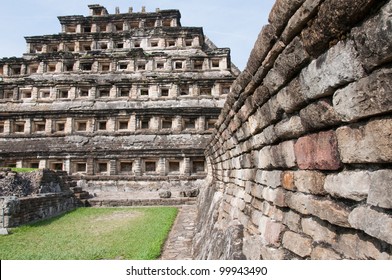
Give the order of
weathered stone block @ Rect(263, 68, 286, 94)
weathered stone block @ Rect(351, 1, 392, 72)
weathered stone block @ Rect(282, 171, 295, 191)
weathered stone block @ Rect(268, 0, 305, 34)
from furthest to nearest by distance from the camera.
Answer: weathered stone block @ Rect(282, 171, 295, 191), weathered stone block @ Rect(263, 68, 286, 94), weathered stone block @ Rect(268, 0, 305, 34), weathered stone block @ Rect(351, 1, 392, 72)

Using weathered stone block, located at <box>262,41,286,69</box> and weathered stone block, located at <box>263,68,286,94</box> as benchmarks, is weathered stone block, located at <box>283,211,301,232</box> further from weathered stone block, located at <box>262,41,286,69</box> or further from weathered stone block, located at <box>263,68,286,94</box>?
weathered stone block, located at <box>262,41,286,69</box>

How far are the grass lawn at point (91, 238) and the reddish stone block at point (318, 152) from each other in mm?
6488

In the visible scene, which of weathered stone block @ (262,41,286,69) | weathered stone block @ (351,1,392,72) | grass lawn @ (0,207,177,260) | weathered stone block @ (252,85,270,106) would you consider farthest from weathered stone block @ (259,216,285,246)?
grass lawn @ (0,207,177,260)

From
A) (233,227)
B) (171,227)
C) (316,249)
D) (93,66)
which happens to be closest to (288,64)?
(316,249)

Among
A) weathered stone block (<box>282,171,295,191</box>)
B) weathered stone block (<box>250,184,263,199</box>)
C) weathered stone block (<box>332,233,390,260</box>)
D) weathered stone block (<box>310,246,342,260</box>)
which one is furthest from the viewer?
weathered stone block (<box>250,184,263,199</box>)

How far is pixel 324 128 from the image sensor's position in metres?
2.30

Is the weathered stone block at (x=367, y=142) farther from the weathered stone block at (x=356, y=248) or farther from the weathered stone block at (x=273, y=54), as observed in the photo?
the weathered stone block at (x=273, y=54)

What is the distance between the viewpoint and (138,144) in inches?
1065

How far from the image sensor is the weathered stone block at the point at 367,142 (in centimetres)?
163

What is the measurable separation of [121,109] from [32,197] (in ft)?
47.0

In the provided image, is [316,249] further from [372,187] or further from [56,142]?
[56,142]

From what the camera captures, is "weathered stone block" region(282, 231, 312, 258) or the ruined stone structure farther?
the ruined stone structure

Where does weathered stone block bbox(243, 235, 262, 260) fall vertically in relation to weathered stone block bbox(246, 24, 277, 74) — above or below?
below

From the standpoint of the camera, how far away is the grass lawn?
8.79 meters
